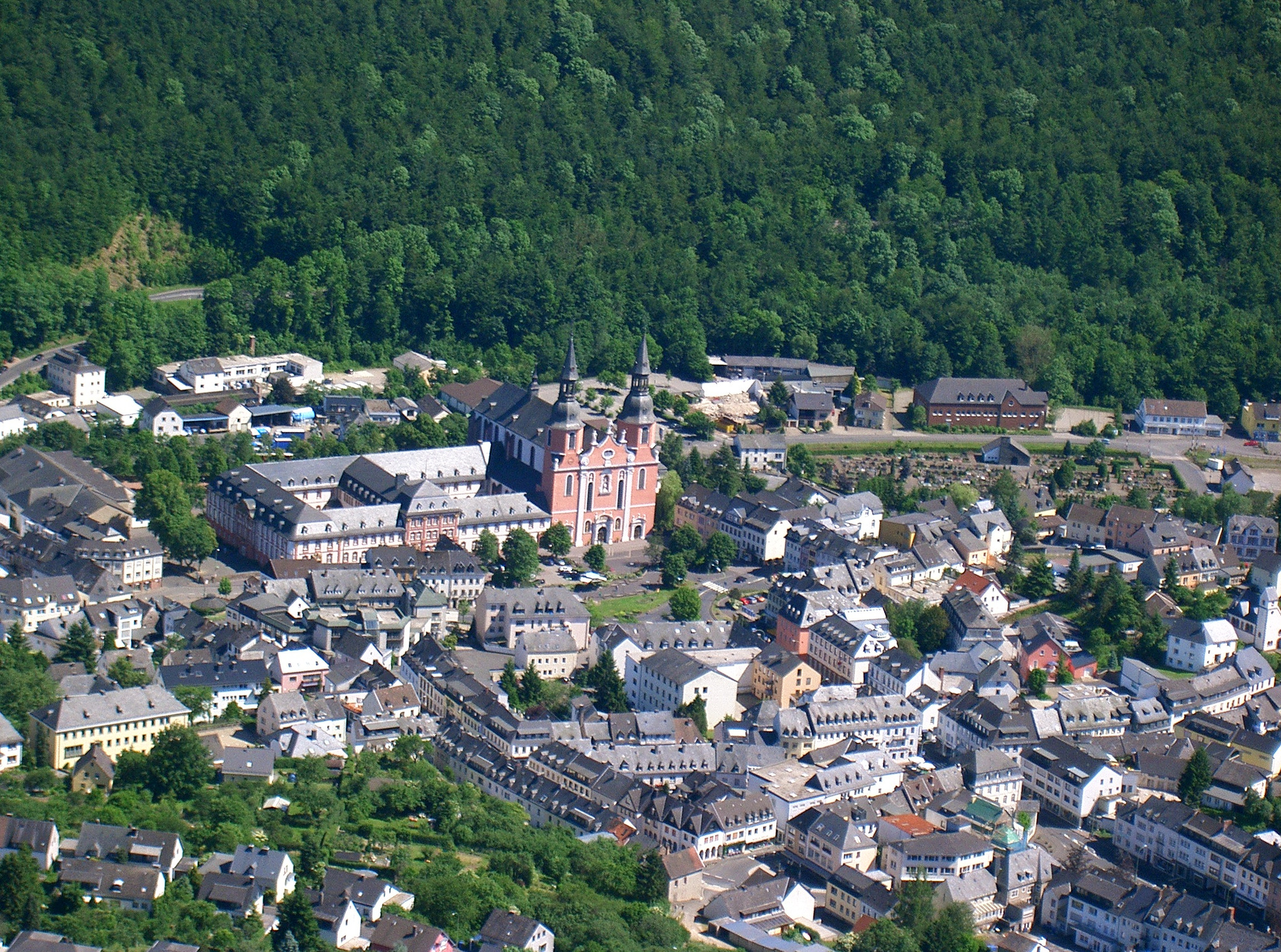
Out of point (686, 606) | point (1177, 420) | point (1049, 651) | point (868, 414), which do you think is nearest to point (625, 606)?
point (686, 606)

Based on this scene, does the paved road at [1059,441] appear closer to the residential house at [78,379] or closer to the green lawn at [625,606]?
the green lawn at [625,606]

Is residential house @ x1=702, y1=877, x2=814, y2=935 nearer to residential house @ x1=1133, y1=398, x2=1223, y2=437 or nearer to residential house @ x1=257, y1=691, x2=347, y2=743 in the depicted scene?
residential house @ x1=257, y1=691, x2=347, y2=743

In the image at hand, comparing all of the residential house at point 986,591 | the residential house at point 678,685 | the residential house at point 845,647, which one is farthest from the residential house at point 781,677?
the residential house at point 986,591

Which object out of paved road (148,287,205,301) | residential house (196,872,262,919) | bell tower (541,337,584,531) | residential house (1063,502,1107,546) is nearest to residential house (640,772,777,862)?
residential house (196,872,262,919)

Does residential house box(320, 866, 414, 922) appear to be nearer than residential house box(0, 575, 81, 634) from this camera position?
Yes

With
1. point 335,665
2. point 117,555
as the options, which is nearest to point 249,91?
point 117,555

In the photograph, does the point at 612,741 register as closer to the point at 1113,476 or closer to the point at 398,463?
the point at 398,463

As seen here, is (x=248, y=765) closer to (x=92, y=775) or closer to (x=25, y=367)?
(x=92, y=775)
